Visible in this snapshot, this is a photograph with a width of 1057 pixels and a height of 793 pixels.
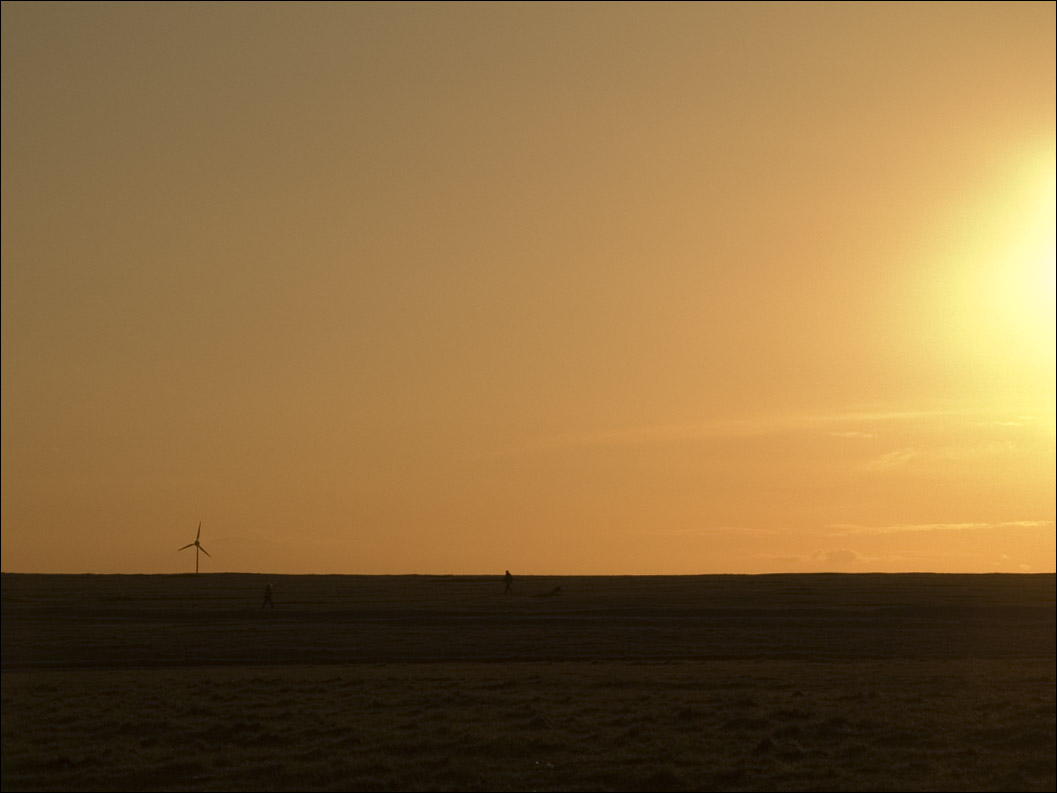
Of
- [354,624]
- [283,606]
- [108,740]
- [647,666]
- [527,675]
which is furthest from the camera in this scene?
[283,606]

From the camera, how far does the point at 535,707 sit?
31734mm

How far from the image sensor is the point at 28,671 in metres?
44.9

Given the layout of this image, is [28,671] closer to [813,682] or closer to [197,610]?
[813,682]

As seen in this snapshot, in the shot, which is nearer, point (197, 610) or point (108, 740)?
point (108, 740)

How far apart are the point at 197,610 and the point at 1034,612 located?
5216 cm

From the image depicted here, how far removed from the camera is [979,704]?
30.1 meters

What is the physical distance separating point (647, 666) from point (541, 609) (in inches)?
1395

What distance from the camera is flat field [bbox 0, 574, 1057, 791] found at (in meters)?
25.1

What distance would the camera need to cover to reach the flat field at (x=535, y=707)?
82.3 ft

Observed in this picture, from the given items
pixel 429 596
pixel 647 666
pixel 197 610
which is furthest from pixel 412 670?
pixel 429 596

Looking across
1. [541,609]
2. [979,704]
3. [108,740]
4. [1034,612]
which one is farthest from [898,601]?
[108,740]

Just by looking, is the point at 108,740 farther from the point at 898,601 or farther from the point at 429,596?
the point at 429,596

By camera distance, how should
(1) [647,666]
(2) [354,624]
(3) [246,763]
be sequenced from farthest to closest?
(2) [354,624]
(1) [647,666]
(3) [246,763]

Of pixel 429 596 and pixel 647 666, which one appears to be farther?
pixel 429 596
